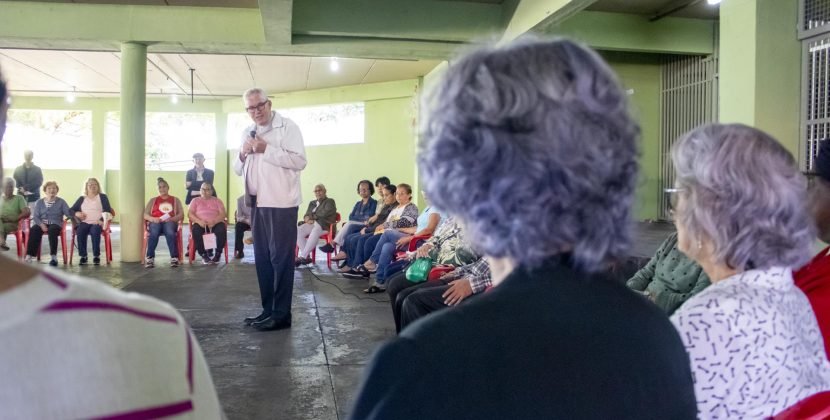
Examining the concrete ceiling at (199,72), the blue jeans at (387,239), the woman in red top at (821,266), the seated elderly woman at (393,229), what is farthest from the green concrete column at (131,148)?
the woman in red top at (821,266)

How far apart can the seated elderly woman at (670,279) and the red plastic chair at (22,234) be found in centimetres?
749

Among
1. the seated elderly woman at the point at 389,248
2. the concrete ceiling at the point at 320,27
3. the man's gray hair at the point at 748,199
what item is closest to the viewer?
the man's gray hair at the point at 748,199

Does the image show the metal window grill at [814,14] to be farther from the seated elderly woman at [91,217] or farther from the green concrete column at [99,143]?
the green concrete column at [99,143]

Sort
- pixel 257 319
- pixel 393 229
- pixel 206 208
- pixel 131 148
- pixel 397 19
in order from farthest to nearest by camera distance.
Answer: pixel 206 208 → pixel 131 148 → pixel 397 19 → pixel 393 229 → pixel 257 319

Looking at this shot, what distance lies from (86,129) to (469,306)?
52.7 feet

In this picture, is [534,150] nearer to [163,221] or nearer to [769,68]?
[769,68]

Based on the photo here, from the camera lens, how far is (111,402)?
53cm

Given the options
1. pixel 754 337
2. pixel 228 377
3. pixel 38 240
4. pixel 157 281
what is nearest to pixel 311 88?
pixel 38 240

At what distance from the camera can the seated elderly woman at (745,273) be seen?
1.11 metres

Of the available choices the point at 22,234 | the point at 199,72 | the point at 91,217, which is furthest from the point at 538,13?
the point at 199,72

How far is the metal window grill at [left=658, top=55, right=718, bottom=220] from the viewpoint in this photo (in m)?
8.00

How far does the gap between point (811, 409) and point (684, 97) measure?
8127 mm

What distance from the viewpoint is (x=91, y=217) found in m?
7.73

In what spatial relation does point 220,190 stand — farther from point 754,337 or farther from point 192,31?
point 754,337
